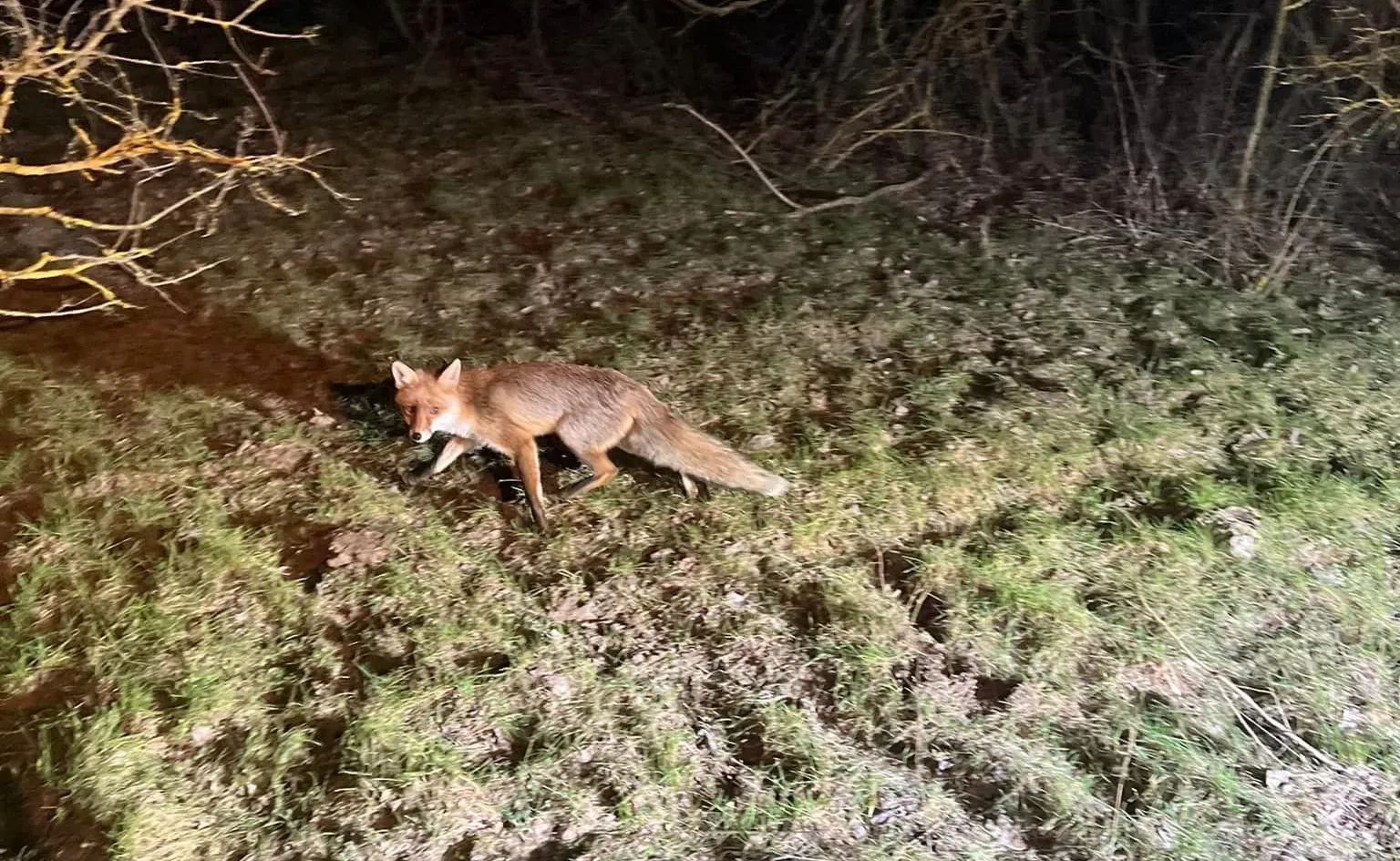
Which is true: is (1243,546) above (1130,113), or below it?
below

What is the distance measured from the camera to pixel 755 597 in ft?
10.3

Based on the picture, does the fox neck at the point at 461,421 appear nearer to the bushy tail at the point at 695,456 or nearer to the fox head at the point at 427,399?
the fox head at the point at 427,399

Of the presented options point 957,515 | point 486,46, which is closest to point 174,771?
point 957,515

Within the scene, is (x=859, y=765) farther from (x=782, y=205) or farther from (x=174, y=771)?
(x=782, y=205)

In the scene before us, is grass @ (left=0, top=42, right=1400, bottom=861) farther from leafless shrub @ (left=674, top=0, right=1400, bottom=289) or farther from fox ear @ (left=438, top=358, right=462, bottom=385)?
leafless shrub @ (left=674, top=0, right=1400, bottom=289)

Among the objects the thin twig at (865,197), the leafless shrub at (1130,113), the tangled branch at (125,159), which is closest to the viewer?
the tangled branch at (125,159)

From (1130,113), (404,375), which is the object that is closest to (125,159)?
(404,375)

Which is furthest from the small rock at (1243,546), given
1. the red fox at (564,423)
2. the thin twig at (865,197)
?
the thin twig at (865,197)

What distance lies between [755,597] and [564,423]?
0.92 meters

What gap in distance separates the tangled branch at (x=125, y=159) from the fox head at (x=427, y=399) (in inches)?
30.8

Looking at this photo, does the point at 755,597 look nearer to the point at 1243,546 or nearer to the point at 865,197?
the point at 1243,546

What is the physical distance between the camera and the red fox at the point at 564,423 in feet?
11.1

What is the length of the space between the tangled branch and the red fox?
0.89 meters

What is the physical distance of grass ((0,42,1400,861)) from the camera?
8.27 ft
